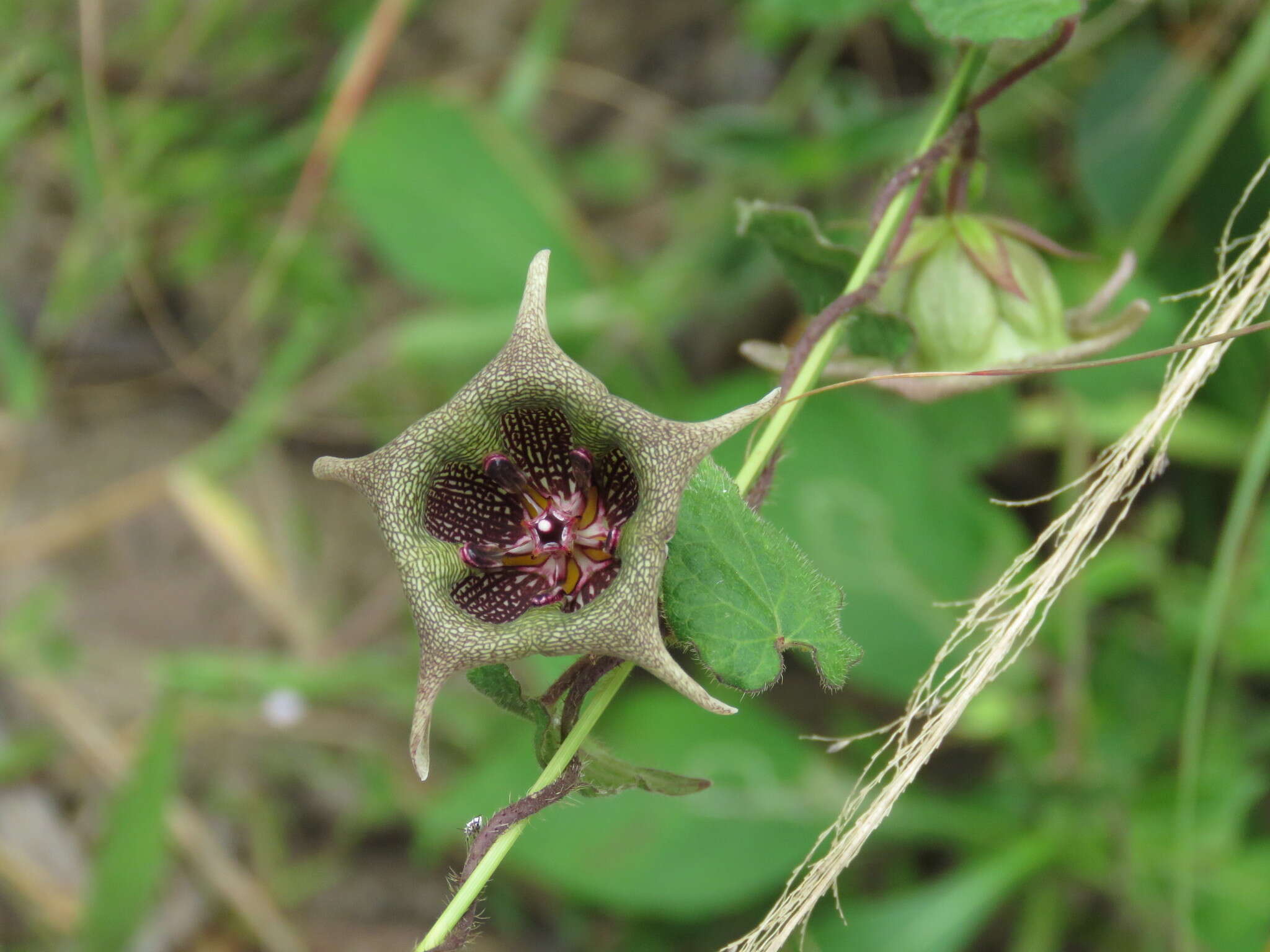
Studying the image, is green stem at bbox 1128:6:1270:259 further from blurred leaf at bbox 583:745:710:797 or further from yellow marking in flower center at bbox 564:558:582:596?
blurred leaf at bbox 583:745:710:797

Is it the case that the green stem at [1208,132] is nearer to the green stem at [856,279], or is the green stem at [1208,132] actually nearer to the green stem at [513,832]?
the green stem at [856,279]

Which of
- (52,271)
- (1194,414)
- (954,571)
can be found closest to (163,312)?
(52,271)

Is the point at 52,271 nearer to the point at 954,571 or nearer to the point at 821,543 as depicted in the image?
the point at 821,543

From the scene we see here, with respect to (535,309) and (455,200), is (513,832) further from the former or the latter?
(455,200)

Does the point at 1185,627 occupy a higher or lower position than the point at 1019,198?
lower

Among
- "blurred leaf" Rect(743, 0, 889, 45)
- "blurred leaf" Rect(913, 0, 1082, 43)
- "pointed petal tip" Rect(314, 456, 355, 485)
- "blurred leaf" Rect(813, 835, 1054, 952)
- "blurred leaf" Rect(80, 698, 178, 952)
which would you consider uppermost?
"blurred leaf" Rect(913, 0, 1082, 43)

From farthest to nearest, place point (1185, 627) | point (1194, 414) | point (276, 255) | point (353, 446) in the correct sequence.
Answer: point (353, 446), point (276, 255), point (1194, 414), point (1185, 627)

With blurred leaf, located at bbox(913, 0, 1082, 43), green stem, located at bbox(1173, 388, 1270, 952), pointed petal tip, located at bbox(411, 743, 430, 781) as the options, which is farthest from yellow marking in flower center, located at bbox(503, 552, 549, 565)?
green stem, located at bbox(1173, 388, 1270, 952)
